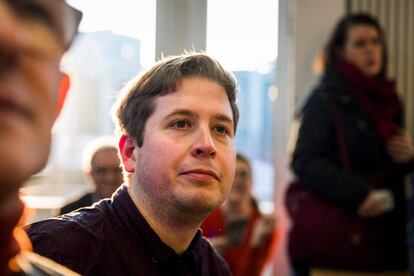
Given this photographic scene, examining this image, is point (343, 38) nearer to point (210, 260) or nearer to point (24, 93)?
point (210, 260)

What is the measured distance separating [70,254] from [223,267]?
0.28 meters

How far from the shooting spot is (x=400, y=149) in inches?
66.0

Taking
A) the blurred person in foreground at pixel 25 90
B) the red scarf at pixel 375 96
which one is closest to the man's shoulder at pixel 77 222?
the blurred person in foreground at pixel 25 90

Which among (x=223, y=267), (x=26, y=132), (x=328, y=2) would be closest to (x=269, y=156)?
(x=328, y=2)

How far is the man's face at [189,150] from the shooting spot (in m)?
0.72

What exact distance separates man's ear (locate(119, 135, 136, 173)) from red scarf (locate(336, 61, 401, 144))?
0.99m

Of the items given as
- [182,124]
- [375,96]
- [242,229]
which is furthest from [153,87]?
[375,96]

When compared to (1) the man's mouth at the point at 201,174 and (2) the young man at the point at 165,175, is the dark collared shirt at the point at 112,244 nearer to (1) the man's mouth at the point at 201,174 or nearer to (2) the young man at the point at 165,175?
(2) the young man at the point at 165,175

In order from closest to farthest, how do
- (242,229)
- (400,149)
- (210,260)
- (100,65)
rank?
(100,65) < (210,260) < (242,229) < (400,149)

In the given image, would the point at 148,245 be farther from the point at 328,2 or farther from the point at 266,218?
the point at 328,2

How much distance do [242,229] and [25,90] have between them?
3.38 feet

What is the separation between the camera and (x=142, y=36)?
0.59 m

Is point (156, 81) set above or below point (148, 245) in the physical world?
above

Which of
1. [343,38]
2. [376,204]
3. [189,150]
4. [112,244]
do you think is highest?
[343,38]
